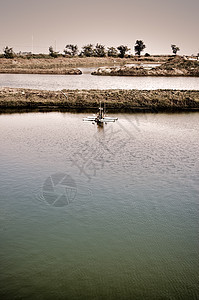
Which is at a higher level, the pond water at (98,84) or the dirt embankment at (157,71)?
the dirt embankment at (157,71)

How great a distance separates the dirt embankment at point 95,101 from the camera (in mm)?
73062

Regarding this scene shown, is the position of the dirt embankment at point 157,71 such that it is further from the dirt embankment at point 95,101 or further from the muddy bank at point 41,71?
the dirt embankment at point 95,101

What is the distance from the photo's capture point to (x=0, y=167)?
3481cm

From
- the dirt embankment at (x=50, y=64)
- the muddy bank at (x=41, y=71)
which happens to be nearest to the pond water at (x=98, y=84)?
the muddy bank at (x=41, y=71)

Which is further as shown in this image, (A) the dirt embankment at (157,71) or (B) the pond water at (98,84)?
(A) the dirt embankment at (157,71)

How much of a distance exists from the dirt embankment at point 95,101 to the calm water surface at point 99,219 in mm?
27500

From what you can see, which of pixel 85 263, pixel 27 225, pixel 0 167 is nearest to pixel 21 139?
pixel 0 167

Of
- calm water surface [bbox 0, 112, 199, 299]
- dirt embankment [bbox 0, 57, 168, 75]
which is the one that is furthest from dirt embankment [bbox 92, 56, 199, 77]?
calm water surface [bbox 0, 112, 199, 299]

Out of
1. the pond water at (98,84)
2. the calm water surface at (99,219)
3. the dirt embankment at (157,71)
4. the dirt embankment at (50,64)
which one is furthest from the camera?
the dirt embankment at (50,64)

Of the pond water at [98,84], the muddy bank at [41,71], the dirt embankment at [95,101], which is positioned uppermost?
the muddy bank at [41,71]

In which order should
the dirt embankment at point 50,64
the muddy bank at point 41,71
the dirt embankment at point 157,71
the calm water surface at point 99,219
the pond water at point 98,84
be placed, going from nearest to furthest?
the calm water surface at point 99,219
the pond water at point 98,84
the dirt embankment at point 157,71
the muddy bank at point 41,71
the dirt embankment at point 50,64

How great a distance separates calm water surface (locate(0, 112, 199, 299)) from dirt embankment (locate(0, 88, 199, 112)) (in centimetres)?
2750

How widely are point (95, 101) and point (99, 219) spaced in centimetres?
5158

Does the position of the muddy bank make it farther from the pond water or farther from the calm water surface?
the calm water surface
